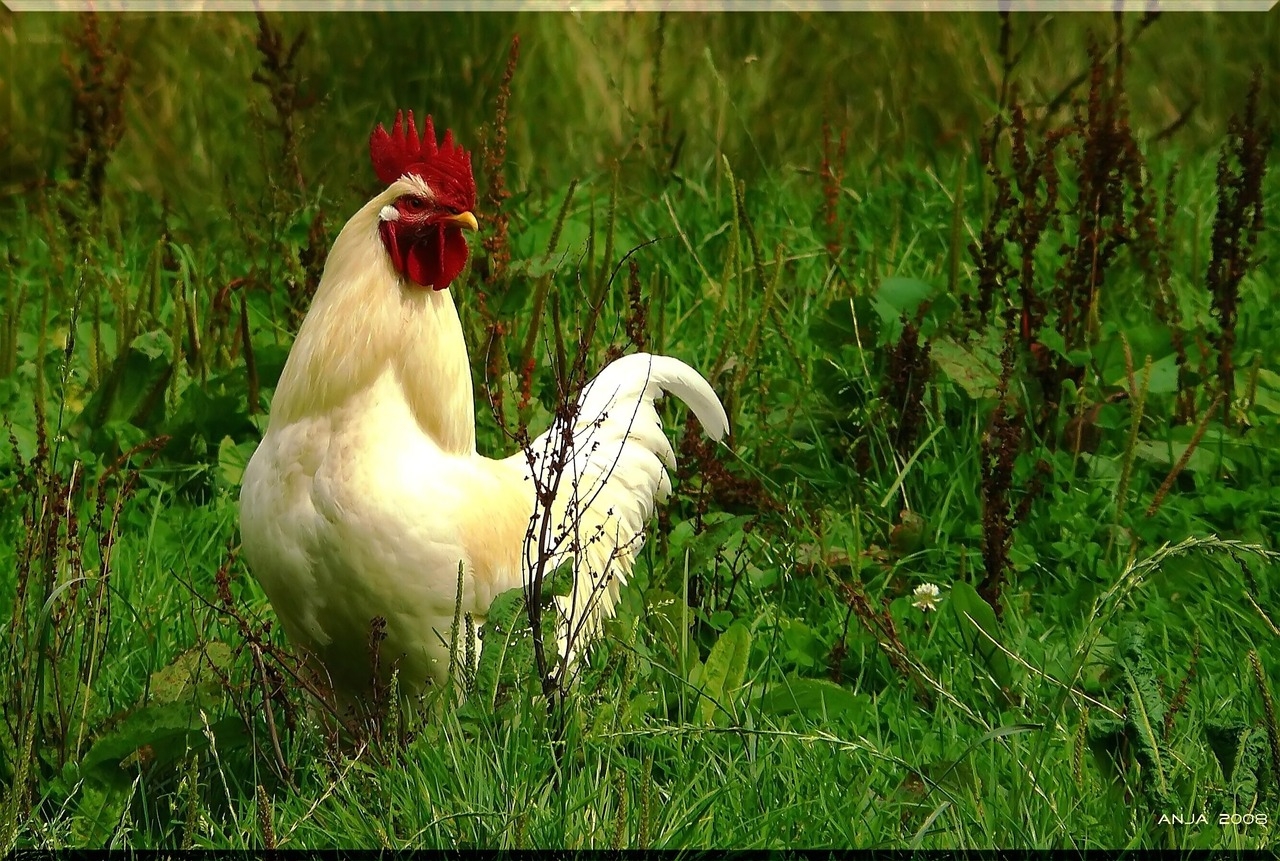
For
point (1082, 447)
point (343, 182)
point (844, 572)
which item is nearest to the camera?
point (844, 572)

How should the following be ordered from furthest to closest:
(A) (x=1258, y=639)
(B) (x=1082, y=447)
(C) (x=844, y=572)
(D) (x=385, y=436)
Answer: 1. (B) (x=1082, y=447)
2. (C) (x=844, y=572)
3. (A) (x=1258, y=639)
4. (D) (x=385, y=436)

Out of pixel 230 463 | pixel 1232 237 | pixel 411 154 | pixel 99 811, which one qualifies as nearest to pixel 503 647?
pixel 99 811

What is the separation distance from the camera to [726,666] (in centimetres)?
324

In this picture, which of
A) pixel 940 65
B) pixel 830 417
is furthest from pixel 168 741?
pixel 940 65

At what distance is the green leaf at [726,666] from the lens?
3.22 m

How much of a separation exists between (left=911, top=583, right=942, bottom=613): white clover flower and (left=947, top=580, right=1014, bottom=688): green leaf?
17 cm

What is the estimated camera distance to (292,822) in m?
2.76

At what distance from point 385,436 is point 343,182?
12.4 ft

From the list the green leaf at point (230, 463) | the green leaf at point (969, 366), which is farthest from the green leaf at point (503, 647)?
the green leaf at point (969, 366)

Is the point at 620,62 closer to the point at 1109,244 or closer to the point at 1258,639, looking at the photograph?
the point at 1109,244

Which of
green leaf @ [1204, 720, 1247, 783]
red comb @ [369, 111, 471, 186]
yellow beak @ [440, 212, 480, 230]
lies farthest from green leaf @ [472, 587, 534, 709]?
green leaf @ [1204, 720, 1247, 783]

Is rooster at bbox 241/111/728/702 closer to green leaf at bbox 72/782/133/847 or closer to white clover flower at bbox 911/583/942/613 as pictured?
green leaf at bbox 72/782/133/847

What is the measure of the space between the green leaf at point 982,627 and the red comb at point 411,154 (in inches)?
56.2

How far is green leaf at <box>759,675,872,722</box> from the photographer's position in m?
3.25
